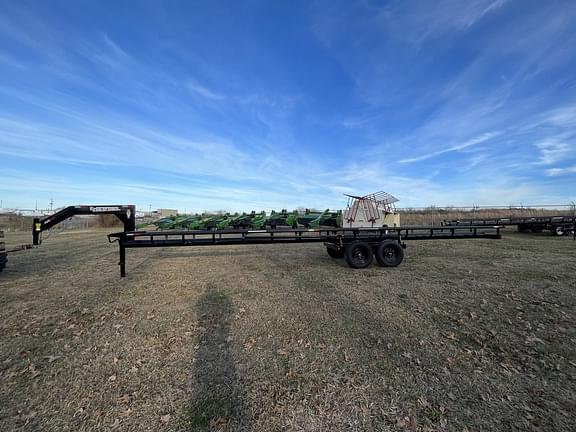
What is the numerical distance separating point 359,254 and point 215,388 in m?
6.44

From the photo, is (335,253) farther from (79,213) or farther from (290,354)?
(79,213)

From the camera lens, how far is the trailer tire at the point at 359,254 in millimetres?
8344

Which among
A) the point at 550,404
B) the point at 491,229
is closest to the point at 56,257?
the point at 550,404

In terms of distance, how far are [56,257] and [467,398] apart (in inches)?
565

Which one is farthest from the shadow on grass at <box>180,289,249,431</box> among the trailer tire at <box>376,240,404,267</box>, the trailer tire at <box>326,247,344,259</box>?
the trailer tire at <box>326,247,344,259</box>

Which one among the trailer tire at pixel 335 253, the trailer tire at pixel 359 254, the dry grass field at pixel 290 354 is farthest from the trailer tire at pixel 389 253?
the trailer tire at pixel 335 253

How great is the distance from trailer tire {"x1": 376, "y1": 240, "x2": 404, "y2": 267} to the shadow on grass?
5.69 m

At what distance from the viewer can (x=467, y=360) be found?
3.41m

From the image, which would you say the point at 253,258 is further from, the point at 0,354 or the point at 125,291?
the point at 0,354

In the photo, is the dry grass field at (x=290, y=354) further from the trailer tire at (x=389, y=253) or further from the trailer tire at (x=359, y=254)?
the trailer tire at (x=389, y=253)

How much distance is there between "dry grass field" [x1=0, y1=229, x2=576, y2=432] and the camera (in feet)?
8.31

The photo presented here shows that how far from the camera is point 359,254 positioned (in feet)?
27.8

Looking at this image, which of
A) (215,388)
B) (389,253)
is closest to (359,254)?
(389,253)

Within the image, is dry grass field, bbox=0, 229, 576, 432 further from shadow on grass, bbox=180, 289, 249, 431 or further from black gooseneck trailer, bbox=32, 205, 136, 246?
black gooseneck trailer, bbox=32, 205, 136, 246
